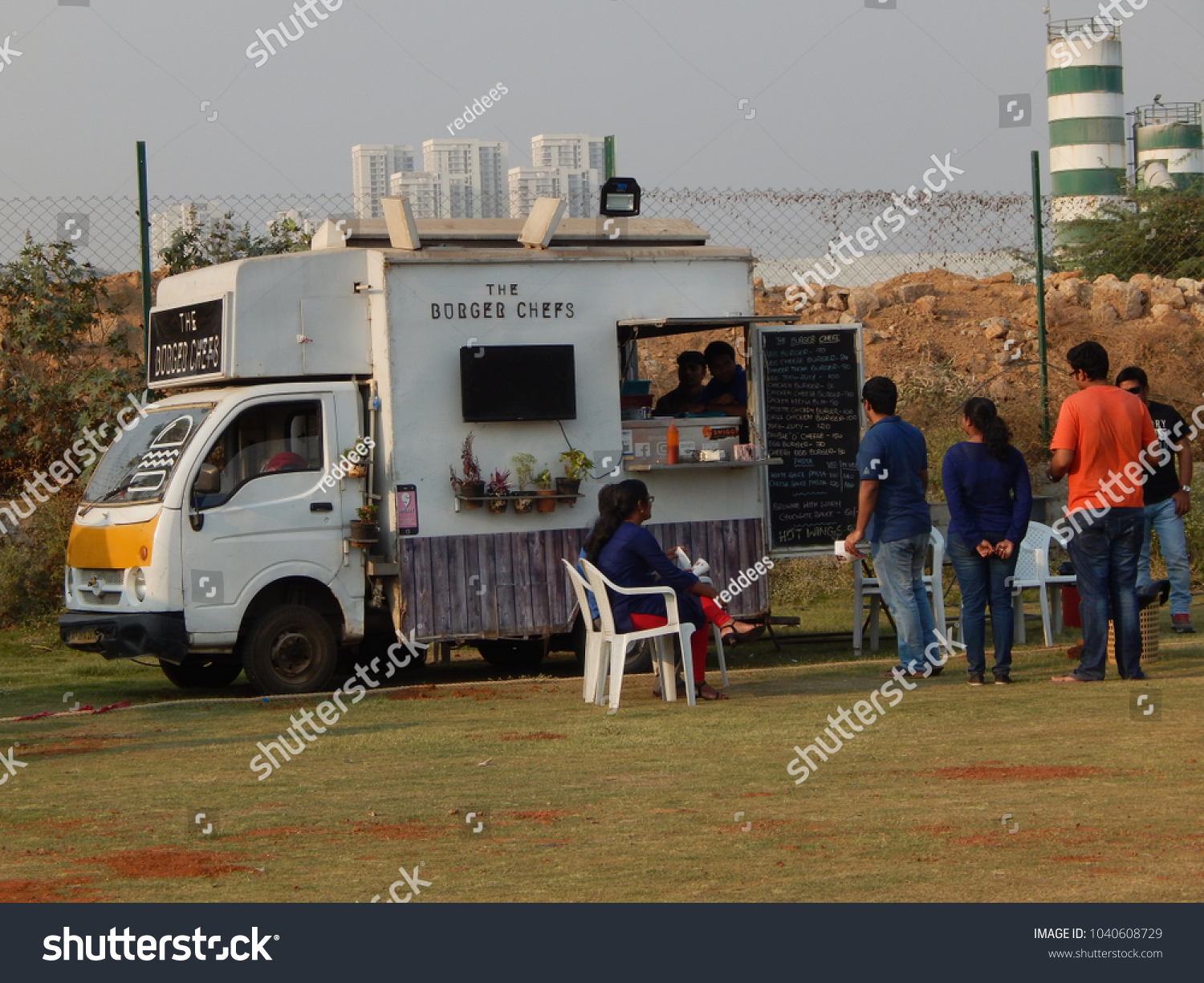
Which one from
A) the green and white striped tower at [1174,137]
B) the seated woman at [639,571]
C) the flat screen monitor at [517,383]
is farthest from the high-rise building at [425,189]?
the green and white striped tower at [1174,137]

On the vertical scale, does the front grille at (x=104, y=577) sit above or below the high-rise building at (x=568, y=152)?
below

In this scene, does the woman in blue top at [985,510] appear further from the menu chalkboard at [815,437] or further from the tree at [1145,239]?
the tree at [1145,239]

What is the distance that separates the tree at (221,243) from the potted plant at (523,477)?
4.49 metres

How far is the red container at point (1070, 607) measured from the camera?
41.7 feet

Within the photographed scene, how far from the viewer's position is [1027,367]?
20453mm

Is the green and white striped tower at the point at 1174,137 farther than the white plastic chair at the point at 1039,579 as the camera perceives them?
Yes

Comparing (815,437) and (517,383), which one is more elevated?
(517,383)

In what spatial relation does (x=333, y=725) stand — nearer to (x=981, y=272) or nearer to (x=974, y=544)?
(x=974, y=544)

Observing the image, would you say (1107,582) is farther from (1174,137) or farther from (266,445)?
(1174,137)

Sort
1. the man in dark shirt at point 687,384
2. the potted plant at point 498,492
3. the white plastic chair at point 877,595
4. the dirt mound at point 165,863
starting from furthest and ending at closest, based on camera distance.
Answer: the man in dark shirt at point 687,384, the white plastic chair at point 877,595, the potted plant at point 498,492, the dirt mound at point 165,863

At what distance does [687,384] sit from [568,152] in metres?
4.48

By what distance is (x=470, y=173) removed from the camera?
1809 cm

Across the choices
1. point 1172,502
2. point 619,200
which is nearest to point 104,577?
point 619,200
